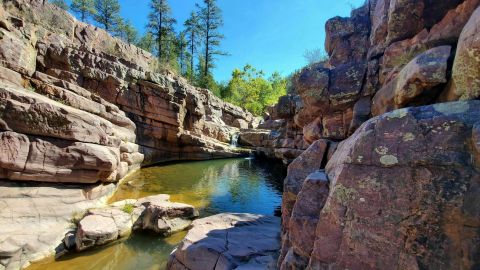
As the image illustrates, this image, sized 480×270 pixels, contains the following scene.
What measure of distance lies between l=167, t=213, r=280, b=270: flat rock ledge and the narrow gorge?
0.05 m

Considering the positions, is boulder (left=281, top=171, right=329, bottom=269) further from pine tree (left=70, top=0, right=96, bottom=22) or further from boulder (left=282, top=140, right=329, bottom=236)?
pine tree (left=70, top=0, right=96, bottom=22)

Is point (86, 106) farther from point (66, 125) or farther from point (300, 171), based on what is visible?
point (300, 171)

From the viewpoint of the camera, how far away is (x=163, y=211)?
29.1 ft

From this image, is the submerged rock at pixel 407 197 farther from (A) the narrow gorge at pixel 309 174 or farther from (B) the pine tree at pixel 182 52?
(B) the pine tree at pixel 182 52

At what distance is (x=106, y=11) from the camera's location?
38.0 metres

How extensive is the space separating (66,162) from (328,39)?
37.8 ft

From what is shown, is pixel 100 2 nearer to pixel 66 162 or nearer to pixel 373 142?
pixel 66 162

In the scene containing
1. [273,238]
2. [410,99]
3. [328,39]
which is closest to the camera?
[410,99]

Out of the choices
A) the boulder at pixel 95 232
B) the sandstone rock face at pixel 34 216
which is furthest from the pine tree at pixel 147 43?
the boulder at pixel 95 232

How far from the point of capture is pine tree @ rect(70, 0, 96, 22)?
36.8 metres

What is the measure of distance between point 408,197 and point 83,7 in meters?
46.7

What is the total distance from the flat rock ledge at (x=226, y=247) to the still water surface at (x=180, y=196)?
54.6 inches

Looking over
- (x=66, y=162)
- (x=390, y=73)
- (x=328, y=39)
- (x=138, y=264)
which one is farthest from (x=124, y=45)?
(x=390, y=73)

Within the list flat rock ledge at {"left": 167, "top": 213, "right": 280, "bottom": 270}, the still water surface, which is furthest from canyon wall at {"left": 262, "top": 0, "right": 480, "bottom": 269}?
the still water surface
